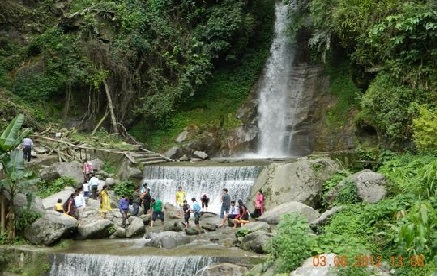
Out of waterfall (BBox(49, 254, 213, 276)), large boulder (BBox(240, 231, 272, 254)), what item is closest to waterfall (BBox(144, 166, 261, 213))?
large boulder (BBox(240, 231, 272, 254))

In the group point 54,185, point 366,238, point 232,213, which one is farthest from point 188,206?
point 366,238

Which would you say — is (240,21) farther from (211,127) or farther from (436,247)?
(436,247)

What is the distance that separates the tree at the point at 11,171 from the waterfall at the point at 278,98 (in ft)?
45.5

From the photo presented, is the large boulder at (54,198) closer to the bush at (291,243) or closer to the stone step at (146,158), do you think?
the stone step at (146,158)

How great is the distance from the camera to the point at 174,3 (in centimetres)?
2794

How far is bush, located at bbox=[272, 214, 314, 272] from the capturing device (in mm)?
9320

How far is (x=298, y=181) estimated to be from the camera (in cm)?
1644

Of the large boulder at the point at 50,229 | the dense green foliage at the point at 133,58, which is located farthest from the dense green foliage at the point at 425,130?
the dense green foliage at the point at 133,58

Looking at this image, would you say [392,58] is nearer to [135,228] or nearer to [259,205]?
[259,205]

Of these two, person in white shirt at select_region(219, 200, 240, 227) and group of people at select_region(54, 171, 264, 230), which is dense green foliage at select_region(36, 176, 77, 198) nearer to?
group of people at select_region(54, 171, 264, 230)

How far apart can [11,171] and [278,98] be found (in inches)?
640

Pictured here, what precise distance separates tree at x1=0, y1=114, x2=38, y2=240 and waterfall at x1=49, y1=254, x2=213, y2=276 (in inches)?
87.9

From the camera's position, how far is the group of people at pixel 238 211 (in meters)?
15.5
